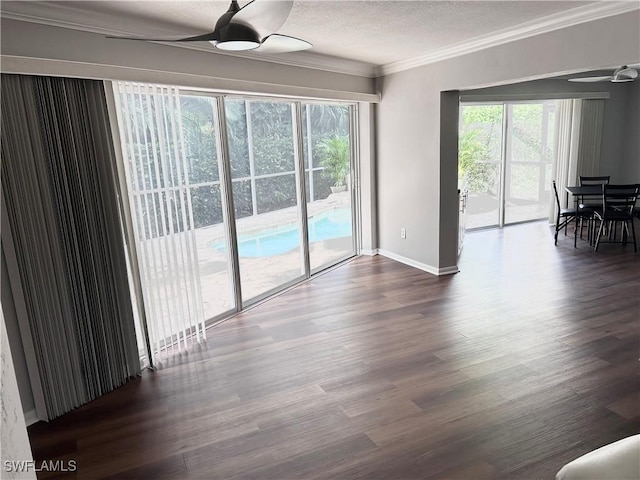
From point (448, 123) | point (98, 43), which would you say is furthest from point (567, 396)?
point (98, 43)

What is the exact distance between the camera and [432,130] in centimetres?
504

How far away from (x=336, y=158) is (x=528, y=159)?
4.04 metres

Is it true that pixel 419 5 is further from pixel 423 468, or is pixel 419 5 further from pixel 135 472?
pixel 135 472

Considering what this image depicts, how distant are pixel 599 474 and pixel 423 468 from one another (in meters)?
1.12

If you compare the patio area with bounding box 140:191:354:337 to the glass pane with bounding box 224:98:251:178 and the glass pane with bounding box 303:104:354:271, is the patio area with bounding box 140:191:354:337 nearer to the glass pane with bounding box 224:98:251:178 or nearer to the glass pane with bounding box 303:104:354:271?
the glass pane with bounding box 303:104:354:271

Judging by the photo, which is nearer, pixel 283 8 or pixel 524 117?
pixel 283 8

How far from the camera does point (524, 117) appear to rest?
7676 mm

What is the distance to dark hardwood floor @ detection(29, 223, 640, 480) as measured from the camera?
7.82 feet

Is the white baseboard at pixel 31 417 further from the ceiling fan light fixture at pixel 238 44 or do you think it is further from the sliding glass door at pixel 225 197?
the ceiling fan light fixture at pixel 238 44

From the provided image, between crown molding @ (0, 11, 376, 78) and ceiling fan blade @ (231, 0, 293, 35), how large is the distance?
152cm

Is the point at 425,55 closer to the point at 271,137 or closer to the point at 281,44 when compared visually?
the point at 271,137

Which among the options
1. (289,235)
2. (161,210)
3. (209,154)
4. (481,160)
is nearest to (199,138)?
(209,154)

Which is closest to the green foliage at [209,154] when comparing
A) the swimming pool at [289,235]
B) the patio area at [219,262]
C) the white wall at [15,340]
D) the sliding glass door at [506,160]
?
the patio area at [219,262]

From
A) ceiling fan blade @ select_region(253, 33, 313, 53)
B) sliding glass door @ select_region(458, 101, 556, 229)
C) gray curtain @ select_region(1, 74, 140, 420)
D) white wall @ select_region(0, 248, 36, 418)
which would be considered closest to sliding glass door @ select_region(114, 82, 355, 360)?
gray curtain @ select_region(1, 74, 140, 420)
